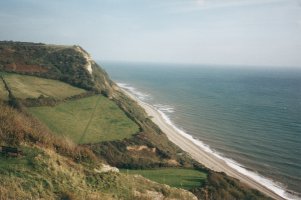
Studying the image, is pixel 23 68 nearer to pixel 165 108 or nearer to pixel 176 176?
pixel 176 176

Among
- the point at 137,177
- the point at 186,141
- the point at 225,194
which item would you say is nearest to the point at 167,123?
the point at 186,141

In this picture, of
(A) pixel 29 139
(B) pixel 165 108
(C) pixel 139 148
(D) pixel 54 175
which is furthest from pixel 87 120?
(B) pixel 165 108

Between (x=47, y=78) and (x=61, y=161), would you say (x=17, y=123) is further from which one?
(x=47, y=78)

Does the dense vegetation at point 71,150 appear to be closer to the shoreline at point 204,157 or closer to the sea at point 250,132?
the shoreline at point 204,157

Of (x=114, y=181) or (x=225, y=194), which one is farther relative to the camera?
(x=225, y=194)

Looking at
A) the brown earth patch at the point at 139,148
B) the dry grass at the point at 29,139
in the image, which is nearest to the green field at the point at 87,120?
the brown earth patch at the point at 139,148

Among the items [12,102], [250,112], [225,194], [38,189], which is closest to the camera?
[38,189]

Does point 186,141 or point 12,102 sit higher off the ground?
point 12,102
